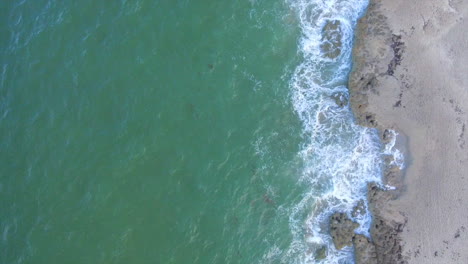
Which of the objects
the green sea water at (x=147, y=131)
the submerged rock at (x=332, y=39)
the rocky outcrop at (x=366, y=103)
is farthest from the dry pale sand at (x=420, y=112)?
the green sea water at (x=147, y=131)

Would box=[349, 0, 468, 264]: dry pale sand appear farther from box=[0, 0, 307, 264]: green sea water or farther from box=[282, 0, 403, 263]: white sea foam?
box=[0, 0, 307, 264]: green sea water

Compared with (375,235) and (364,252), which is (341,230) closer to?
(364,252)

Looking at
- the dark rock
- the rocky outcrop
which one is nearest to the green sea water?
the rocky outcrop

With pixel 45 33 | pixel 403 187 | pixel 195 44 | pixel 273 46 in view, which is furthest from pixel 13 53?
pixel 403 187

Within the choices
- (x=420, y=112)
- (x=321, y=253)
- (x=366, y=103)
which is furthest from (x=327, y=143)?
(x=321, y=253)

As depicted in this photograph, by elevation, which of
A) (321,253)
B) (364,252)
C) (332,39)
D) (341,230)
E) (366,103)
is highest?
(332,39)

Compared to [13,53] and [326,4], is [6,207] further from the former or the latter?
[326,4]

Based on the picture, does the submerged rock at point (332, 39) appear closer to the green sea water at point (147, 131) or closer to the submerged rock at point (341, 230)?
the green sea water at point (147, 131)
